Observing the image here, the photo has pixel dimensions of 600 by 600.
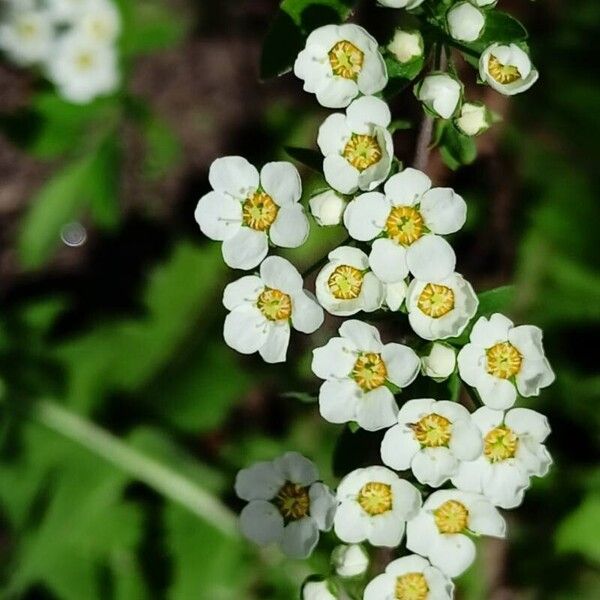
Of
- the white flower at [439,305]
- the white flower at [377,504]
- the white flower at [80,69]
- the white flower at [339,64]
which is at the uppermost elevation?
the white flower at [339,64]

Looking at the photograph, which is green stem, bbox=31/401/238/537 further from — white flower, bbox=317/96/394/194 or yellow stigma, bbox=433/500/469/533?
white flower, bbox=317/96/394/194

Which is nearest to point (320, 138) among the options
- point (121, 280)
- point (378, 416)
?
point (378, 416)

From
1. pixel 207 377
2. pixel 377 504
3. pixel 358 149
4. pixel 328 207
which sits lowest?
pixel 207 377

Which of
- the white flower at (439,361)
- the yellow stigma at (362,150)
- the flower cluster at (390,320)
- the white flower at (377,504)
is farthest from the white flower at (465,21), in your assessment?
the white flower at (377,504)

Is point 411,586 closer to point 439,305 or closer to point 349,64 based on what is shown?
point 439,305

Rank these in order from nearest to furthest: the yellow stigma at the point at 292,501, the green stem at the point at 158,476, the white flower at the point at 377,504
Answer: the white flower at the point at 377,504, the yellow stigma at the point at 292,501, the green stem at the point at 158,476

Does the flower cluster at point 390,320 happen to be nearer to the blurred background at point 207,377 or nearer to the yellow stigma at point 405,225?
the yellow stigma at point 405,225

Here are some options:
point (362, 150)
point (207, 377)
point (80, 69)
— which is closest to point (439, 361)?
point (362, 150)
